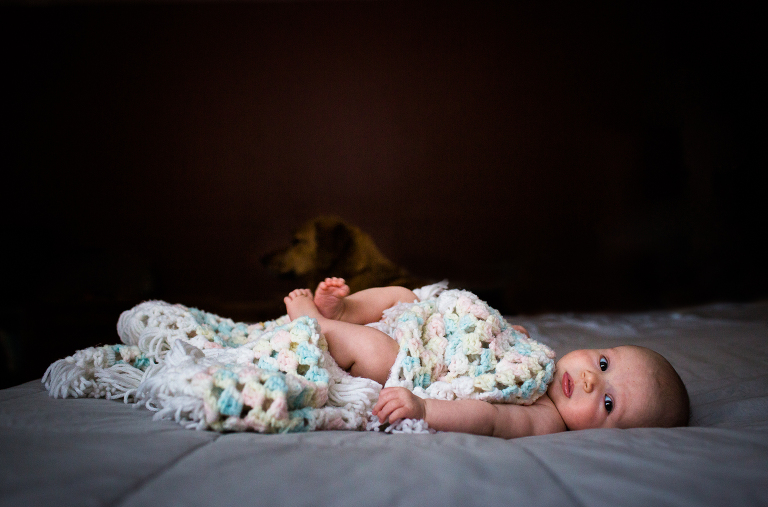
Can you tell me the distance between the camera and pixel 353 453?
489mm

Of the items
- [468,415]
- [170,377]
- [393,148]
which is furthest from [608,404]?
[393,148]

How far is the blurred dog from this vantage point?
176 centimetres

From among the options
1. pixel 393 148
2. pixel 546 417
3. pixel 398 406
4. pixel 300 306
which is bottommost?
pixel 546 417

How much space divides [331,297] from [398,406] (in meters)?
0.28

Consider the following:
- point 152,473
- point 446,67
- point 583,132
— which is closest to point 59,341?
point 152,473

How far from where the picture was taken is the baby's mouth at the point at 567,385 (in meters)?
0.84

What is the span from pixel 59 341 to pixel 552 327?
6.14 ft

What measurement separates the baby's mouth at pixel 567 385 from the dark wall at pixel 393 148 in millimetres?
1512

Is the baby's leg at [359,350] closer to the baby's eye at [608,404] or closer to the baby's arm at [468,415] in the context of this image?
the baby's arm at [468,415]

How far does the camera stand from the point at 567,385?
33.3 inches

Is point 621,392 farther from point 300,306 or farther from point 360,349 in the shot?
point 300,306

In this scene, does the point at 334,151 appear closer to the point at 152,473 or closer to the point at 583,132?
the point at 583,132

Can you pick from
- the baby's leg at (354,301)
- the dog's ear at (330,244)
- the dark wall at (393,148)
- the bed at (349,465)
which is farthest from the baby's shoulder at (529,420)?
the dark wall at (393,148)

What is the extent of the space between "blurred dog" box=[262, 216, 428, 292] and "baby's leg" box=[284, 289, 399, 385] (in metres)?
0.89
